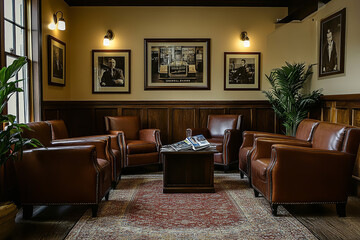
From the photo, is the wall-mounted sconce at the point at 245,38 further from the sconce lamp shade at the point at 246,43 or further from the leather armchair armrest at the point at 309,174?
the leather armchair armrest at the point at 309,174

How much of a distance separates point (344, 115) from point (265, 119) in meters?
2.08

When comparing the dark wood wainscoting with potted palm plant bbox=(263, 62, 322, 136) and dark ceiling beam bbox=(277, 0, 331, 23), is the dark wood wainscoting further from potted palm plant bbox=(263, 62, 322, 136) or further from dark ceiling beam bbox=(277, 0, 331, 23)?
dark ceiling beam bbox=(277, 0, 331, 23)

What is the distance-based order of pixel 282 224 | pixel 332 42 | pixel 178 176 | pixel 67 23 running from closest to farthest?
pixel 282 224 → pixel 178 176 → pixel 332 42 → pixel 67 23

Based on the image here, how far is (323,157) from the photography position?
3230 millimetres

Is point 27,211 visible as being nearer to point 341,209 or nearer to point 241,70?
point 341,209

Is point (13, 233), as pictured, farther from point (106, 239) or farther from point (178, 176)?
point (178, 176)

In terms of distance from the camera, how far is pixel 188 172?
422cm

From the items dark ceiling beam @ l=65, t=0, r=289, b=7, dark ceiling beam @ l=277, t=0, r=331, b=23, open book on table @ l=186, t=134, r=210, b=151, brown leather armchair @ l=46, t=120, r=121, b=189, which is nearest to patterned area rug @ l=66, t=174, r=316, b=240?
brown leather armchair @ l=46, t=120, r=121, b=189

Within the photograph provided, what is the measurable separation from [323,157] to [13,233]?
9.71 feet

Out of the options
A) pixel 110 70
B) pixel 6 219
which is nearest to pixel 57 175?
pixel 6 219

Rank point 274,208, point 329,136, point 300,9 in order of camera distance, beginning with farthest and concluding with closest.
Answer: point 300,9 < point 329,136 < point 274,208

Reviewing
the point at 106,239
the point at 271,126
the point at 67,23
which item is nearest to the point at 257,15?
the point at 271,126

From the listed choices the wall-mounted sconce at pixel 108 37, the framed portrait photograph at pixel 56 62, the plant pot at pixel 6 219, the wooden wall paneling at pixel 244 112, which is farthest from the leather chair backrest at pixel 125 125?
the plant pot at pixel 6 219

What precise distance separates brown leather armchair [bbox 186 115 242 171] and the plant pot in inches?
129
